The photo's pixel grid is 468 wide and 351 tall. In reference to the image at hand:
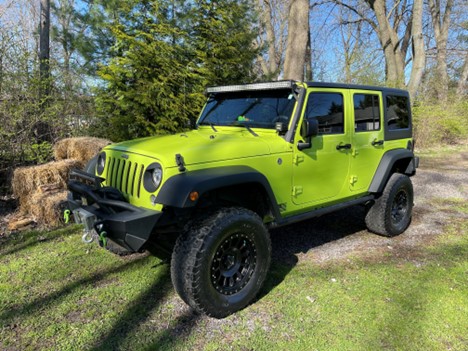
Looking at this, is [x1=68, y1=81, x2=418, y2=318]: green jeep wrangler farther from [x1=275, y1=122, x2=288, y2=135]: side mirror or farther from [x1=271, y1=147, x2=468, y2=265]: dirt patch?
[x1=271, y1=147, x2=468, y2=265]: dirt patch

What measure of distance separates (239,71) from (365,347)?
22.9 ft

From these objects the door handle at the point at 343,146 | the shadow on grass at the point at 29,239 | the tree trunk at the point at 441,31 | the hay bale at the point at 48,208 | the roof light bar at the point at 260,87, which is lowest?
the shadow on grass at the point at 29,239

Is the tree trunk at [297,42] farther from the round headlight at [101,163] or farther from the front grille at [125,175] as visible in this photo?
the front grille at [125,175]

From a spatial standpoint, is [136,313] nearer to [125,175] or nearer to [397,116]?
[125,175]

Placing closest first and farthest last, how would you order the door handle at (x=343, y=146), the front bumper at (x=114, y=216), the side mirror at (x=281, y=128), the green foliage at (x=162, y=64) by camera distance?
the front bumper at (x=114, y=216) → the side mirror at (x=281, y=128) → the door handle at (x=343, y=146) → the green foliage at (x=162, y=64)

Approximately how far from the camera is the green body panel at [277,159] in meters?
2.96

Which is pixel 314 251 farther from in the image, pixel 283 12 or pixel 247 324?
pixel 283 12

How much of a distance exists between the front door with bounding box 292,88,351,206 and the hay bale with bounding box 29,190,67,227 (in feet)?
10.9

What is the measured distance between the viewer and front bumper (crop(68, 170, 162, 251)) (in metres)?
2.60

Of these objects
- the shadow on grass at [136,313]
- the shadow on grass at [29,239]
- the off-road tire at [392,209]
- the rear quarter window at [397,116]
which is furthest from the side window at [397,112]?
the shadow on grass at [29,239]

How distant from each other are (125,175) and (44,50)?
19.9 feet

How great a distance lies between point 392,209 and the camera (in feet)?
16.0

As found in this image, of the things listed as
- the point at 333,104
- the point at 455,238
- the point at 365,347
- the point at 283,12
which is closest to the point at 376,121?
the point at 333,104

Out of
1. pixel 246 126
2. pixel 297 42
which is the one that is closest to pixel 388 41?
pixel 297 42
